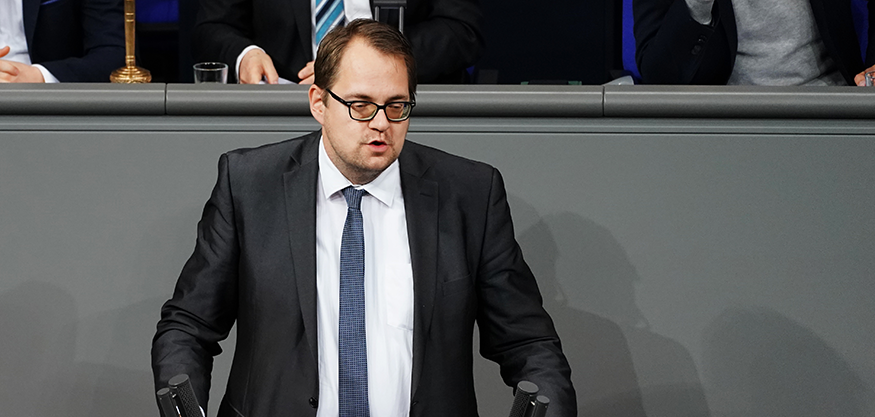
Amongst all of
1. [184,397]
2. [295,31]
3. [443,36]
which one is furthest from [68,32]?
[184,397]

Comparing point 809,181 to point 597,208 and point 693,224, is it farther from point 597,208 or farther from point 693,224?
point 597,208

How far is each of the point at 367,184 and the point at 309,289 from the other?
0.62 ft

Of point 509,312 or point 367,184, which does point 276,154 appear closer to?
point 367,184

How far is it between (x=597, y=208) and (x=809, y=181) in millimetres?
417

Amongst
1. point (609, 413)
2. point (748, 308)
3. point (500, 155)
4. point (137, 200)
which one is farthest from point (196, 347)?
point (748, 308)

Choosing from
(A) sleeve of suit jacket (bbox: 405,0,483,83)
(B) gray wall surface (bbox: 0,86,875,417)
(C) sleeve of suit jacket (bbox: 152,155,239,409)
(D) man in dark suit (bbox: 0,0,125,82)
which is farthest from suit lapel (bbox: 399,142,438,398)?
(D) man in dark suit (bbox: 0,0,125,82)

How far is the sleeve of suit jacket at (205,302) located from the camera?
170 centimetres

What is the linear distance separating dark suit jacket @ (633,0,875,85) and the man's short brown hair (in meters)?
1.13

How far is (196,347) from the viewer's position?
5.65 ft

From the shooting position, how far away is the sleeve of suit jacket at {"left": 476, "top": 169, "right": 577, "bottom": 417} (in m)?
1.75

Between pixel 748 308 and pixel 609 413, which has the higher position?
pixel 748 308

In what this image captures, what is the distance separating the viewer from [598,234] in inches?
88.0

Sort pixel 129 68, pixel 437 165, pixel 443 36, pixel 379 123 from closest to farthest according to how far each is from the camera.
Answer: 1. pixel 379 123
2. pixel 437 165
3. pixel 129 68
4. pixel 443 36

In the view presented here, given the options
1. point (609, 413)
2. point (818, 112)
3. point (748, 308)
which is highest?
point (818, 112)
